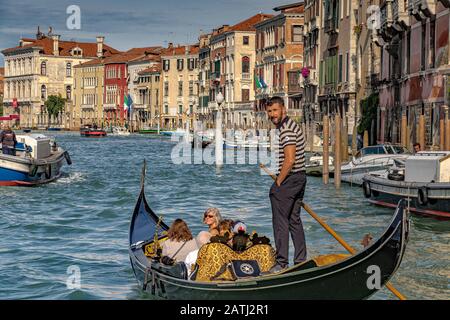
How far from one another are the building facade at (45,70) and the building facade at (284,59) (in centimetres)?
5090

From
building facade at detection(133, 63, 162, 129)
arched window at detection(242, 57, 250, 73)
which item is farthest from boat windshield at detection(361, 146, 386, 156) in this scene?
building facade at detection(133, 63, 162, 129)

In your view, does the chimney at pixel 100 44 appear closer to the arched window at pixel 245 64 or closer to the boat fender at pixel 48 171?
the arched window at pixel 245 64

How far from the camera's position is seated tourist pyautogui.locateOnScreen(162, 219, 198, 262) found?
879cm

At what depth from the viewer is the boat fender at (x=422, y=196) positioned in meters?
14.3

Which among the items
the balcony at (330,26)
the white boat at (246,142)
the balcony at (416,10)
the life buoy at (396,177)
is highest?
the balcony at (330,26)

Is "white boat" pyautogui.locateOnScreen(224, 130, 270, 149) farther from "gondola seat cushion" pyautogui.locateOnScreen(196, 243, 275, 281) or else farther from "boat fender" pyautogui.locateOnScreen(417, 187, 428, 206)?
"gondola seat cushion" pyautogui.locateOnScreen(196, 243, 275, 281)

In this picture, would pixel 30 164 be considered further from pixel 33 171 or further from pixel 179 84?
pixel 179 84

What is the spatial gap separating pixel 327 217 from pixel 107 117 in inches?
3338

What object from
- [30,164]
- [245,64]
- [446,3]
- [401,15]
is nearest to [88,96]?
[245,64]

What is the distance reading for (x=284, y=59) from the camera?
53406 mm

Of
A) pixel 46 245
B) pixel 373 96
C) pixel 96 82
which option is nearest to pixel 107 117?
pixel 96 82

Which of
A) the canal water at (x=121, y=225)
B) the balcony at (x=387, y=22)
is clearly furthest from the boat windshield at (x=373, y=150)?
the balcony at (x=387, y=22)

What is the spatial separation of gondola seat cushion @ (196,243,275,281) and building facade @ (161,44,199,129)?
253 feet

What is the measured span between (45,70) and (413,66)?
85759 mm
